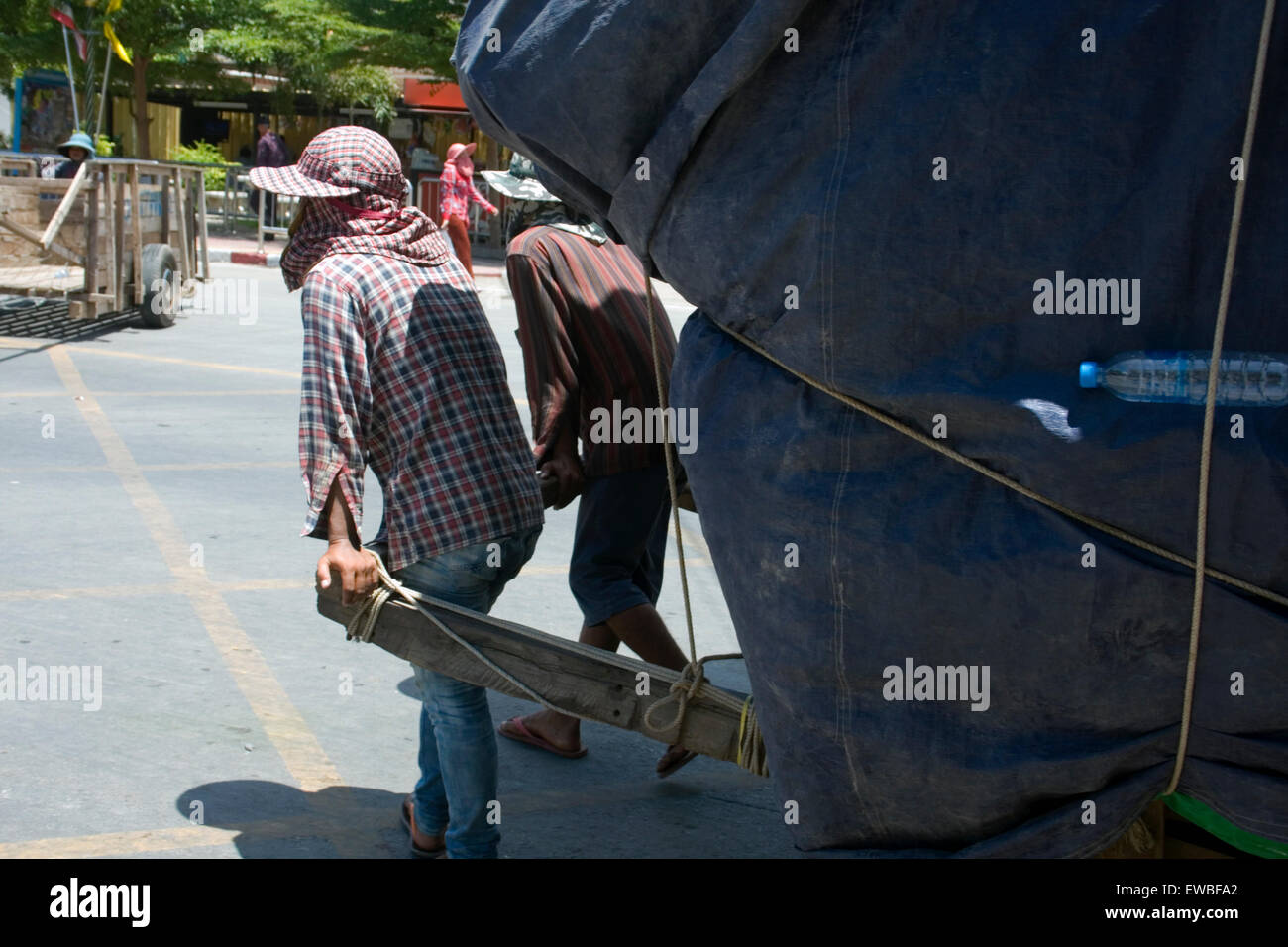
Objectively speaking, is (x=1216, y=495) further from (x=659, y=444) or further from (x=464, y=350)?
(x=659, y=444)

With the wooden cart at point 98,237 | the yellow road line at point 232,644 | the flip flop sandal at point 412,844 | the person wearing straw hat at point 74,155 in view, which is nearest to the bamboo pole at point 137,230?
the wooden cart at point 98,237

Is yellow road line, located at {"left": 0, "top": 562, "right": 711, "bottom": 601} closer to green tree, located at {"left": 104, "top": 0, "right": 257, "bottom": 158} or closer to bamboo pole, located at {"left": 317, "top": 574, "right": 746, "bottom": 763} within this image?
bamboo pole, located at {"left": 317, "top": 574, "right": 746, "bottom": 763}

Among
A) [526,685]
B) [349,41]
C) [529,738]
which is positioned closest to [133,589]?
[529,738]

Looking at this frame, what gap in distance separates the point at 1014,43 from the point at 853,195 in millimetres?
281

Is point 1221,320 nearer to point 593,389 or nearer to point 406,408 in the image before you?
point 406,408

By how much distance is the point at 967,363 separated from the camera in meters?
1.79

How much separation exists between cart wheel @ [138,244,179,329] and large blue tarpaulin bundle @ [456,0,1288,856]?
11.1 m

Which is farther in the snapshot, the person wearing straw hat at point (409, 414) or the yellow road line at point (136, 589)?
the yellow road line at point (136, 589)

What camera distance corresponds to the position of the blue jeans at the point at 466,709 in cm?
326

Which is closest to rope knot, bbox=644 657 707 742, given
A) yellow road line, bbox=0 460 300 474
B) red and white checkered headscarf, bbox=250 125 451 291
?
red and white checkered headscarf, bbox=250 125 451 291

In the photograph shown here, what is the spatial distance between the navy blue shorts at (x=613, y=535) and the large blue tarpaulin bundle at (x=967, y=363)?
6.54 feet

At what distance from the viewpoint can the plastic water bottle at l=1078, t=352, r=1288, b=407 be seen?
5.49 ft

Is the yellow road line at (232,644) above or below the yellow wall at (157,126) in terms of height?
below

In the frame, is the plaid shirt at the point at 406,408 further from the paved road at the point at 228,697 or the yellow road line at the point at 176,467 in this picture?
the yellow road line at the point at 176,467
